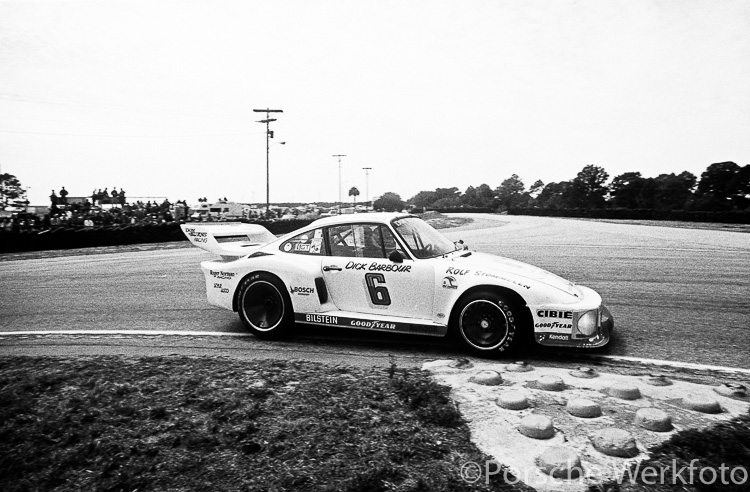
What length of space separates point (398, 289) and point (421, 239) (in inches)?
26.6

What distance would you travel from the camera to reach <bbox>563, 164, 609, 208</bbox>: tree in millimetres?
119688

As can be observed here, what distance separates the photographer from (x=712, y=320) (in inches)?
232

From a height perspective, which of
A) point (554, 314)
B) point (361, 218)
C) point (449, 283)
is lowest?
point (554, 314)

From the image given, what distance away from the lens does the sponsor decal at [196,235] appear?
246 inches

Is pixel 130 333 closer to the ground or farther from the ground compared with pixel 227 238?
closer to the ground

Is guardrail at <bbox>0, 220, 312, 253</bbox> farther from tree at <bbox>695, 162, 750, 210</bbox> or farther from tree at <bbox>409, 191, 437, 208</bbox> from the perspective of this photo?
tree at <bbox>409, 191, 437, 208</bbox>

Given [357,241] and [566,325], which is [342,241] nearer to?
[357,241]

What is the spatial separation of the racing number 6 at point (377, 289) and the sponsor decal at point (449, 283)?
59 cm

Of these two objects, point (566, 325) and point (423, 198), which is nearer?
point (566, 325)

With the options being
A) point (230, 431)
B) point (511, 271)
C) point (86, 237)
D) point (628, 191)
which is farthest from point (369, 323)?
point (628, 191)

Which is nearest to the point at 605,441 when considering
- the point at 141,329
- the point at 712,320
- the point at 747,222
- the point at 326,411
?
the point at 326,411

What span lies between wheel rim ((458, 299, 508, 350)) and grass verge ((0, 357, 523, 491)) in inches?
37.7

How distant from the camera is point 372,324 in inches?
196

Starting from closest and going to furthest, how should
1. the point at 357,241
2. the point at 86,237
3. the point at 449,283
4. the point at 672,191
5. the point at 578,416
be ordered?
the point at 578,416
the point at 449,283
the point at 357,241
the point at 86,237
the point at 672,191
